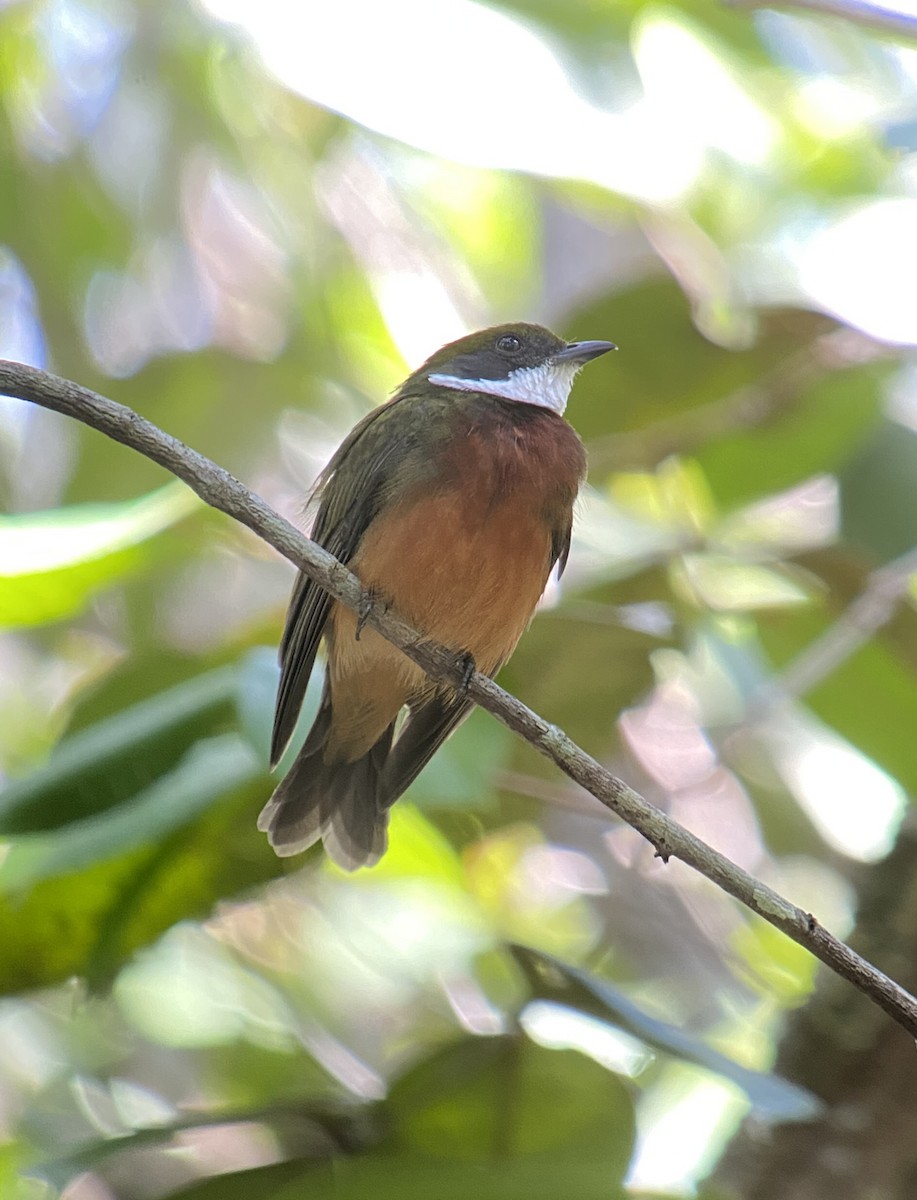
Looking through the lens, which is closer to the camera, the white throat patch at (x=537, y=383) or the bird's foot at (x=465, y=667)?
the bird's foot at (x=465, y=667)

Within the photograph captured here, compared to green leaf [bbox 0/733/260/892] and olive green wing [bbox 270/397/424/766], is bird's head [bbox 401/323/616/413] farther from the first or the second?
green leaf [bbox 0/733/260/892]

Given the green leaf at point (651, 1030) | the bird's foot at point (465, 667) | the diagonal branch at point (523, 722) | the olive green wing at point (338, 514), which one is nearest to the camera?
the diagonal branch at point (523, 722)

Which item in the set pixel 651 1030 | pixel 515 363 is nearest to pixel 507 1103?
pixel 651 1030

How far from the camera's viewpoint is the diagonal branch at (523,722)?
7.36 feet

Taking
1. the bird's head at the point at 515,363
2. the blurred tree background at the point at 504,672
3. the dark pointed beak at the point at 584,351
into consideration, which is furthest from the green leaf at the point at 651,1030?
the dark pointed beak at the point at 584,351

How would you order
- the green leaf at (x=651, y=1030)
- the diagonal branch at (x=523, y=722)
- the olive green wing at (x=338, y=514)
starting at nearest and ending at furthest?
the diagonal branch at (x=523, y=722) < the green leaf at (x=651, y=1030) < the olive green wing at (x=338, y=514)

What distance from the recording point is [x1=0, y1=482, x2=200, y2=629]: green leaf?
3260 millimetres

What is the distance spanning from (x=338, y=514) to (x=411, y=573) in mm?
400

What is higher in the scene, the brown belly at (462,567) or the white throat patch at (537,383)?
the white throat patch at (537,383)

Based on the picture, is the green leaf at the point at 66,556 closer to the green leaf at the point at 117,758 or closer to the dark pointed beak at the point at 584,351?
the green leaf at the point at 117,758

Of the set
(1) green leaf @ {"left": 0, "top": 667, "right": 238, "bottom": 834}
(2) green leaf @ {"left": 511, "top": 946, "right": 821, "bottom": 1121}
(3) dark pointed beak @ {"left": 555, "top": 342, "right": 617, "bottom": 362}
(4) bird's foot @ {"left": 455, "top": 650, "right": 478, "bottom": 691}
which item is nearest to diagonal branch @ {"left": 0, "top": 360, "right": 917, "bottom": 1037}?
(4) bird's foot @ {"left": 455, "top": 650, "right": 478, "bottom": 691}

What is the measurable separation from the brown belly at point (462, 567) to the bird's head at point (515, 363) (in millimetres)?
572

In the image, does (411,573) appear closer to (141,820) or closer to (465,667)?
(465,667)

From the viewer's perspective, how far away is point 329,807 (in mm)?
3766
